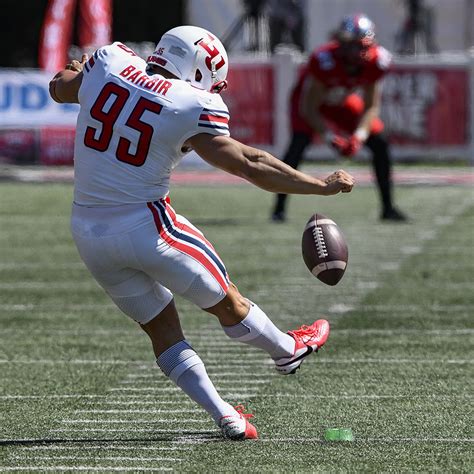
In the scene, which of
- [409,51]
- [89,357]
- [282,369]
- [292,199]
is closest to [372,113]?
[292,199]

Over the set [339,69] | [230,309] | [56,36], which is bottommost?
[56,36]

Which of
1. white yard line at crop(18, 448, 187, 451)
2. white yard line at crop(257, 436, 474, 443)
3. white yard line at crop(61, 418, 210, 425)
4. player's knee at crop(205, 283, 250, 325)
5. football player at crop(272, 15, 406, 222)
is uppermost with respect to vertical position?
player's knee at crop(205, 283, 250, 325)

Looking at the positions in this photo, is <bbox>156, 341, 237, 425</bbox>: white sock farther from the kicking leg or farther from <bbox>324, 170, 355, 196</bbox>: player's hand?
<bbox>324, 170, 355, 196</bbox>: player's hand

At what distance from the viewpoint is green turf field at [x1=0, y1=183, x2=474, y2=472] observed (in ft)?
15.6

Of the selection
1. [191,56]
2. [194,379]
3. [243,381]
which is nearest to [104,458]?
[194,379]

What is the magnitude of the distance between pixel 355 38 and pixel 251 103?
29.2 ft

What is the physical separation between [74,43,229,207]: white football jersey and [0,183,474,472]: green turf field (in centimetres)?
91

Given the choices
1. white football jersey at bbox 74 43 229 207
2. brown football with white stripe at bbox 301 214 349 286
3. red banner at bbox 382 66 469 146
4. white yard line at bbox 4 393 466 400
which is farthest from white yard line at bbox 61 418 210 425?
red banner at bbox 382 66 469 146

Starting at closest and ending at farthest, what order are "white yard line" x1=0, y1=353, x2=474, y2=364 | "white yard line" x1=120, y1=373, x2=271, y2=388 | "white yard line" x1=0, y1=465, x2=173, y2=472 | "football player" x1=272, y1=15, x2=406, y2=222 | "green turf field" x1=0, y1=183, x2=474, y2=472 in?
"white yard line" x1=0, y1=465, x2=173, y2=472 → "green turf field" x1=0, y1=183, x2=474, y2=472 → "white yard line" x1=120, y1=373, x2=271, y2=388 → "white yard line" x1=0, y1=353, x2=474, y2=364 → "football player" x1=272, y1=15, x2=406, y2=222

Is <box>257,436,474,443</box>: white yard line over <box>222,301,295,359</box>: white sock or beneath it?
beneath

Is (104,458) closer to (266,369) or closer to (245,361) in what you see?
(266,369)

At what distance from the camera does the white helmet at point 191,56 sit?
4.96 m

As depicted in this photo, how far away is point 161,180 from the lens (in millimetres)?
4961

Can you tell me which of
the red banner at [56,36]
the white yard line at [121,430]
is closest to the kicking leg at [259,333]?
the white yard line at [121,430]
